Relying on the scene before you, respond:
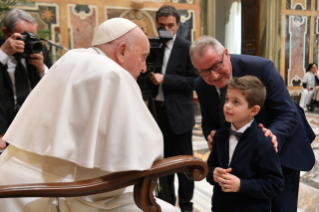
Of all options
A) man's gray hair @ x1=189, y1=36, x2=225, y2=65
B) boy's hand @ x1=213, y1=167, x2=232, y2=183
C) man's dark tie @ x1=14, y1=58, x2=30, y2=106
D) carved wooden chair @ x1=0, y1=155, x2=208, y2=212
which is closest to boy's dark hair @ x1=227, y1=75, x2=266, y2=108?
man's gray hair @ x1=189, y1=36, x2=225, y2=65

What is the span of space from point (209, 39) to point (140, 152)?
1103 mm

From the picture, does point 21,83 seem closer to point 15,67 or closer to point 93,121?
point 15,67

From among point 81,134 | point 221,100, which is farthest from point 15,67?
point 221,100

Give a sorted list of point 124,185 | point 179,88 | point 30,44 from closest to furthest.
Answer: point 124,185 < point 30,44 < point 179,88

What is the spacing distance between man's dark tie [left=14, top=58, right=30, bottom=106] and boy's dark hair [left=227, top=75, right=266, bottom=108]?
1.83m

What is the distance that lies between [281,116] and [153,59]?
51.5 inches

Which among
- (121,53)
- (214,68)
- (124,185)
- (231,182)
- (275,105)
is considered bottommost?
(231,182)

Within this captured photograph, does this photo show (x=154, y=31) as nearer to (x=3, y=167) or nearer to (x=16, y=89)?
(x=16, y=89)

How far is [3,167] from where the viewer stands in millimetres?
1456

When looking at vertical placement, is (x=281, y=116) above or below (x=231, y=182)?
above

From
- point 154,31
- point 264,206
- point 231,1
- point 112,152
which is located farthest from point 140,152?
point 231,1

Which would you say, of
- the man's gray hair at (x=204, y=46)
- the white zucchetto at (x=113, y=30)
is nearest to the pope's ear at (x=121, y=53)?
the white zucchetto at (x=113, y=30)

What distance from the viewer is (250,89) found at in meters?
1.80

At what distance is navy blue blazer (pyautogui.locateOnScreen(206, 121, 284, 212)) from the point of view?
173 cm
